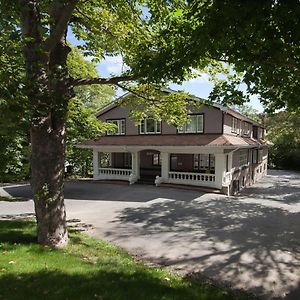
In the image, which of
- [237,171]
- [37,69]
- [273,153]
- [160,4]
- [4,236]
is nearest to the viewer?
[37,69]

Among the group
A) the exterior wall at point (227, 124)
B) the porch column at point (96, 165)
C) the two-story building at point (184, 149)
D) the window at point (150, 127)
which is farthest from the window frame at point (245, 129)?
the porch column at point (96, 165)

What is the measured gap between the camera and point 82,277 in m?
6.20

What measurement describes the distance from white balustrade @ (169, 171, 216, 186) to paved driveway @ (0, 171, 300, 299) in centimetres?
163

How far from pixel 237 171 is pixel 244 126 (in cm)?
605

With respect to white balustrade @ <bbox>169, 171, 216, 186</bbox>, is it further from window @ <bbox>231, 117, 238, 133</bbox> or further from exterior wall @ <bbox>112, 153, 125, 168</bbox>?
exterior wall @ <bbox>112, 153, 125, 168</bbox>

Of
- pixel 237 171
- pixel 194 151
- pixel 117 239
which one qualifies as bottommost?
pixel 117 239

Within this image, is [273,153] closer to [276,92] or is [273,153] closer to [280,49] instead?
[276,92]

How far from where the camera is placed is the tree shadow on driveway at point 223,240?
764 cm

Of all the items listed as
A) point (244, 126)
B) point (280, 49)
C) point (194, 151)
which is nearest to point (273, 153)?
point (244, 126)

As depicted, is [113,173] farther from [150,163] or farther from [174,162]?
[174,162]

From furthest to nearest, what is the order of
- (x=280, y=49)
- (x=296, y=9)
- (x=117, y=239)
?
(x=117, y=239) < (x=280, y=49) < (x=296, y=9)

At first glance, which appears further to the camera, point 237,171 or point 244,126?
point 244,126

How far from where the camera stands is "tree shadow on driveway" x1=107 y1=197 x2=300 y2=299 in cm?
764

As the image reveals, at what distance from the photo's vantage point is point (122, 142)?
2469 cm
